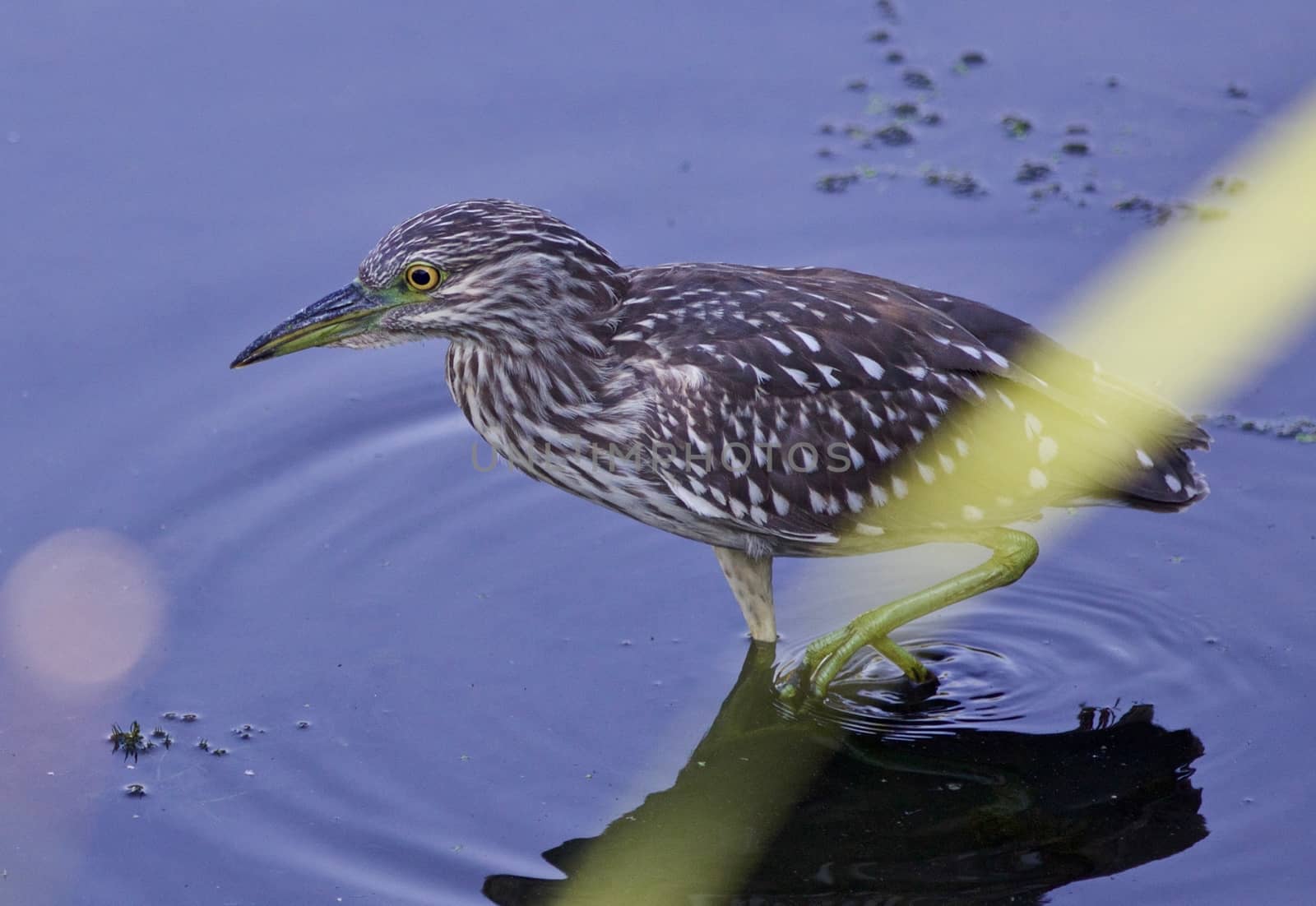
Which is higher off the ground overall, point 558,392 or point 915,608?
point 558,392

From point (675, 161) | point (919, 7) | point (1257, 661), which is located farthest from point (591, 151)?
point (1257, 661)

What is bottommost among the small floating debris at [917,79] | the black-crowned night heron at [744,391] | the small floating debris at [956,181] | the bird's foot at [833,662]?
the bird's foot at [833,662]

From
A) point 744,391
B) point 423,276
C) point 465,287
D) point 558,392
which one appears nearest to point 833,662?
point 744,391

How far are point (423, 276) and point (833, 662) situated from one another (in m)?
2.47

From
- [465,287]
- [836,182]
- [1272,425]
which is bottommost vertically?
[465,287]

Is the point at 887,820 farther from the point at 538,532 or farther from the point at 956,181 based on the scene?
the point at 956,181

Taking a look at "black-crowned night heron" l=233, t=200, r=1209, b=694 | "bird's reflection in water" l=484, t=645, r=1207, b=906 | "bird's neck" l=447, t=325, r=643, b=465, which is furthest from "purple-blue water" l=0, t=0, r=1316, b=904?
"bird's neck" l=447, t=325, r=643, b=465

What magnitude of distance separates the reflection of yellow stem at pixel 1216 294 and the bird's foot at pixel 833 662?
2453mm

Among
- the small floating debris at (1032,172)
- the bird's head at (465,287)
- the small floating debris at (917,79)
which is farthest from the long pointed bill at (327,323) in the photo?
the small floating debris at (917,79)

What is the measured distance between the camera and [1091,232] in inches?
418

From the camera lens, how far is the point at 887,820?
734cm

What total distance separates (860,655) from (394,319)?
2.71 m

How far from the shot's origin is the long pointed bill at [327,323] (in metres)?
7.49

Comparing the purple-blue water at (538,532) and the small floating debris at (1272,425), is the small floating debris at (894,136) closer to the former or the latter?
the purple-blue water at (538,532)
